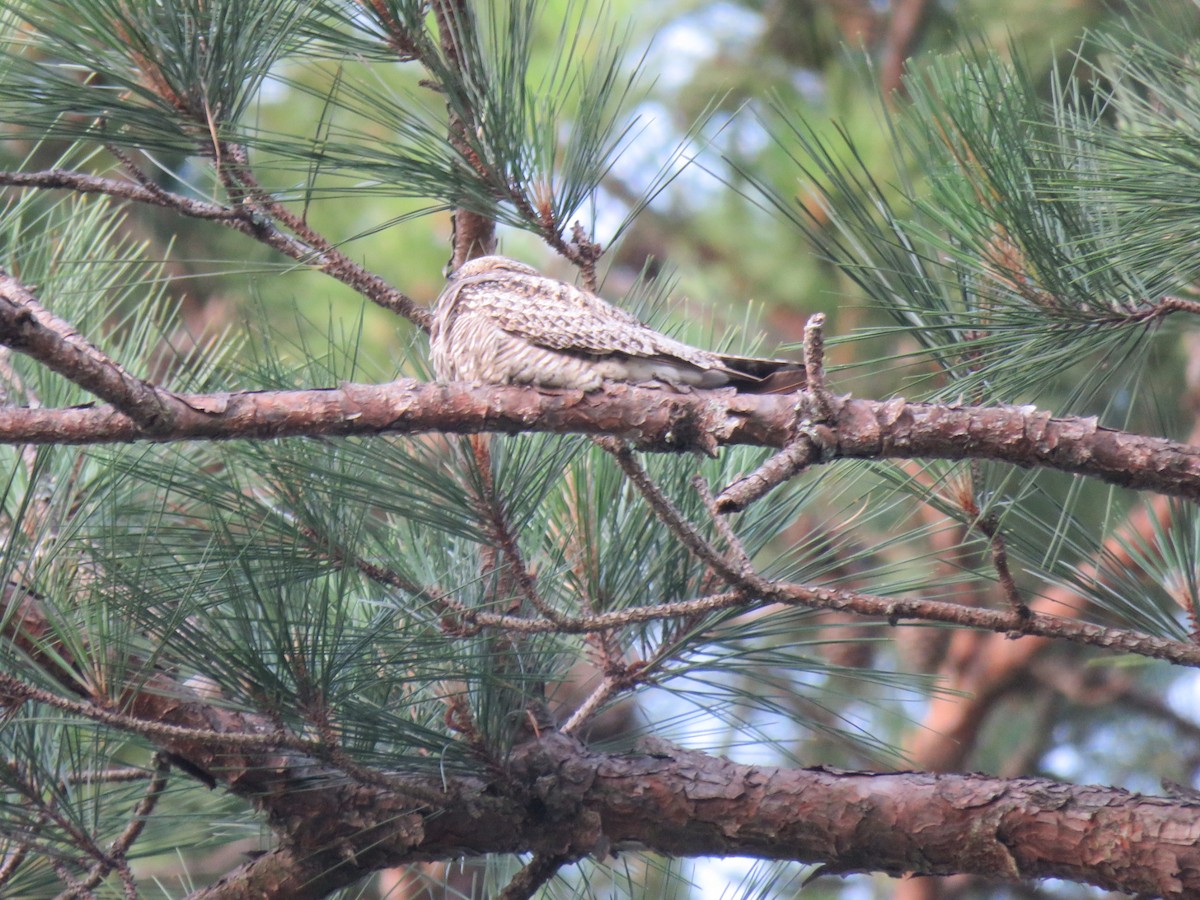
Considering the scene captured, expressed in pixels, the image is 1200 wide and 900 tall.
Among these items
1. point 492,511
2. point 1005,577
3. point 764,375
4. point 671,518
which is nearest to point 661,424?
point 671,518

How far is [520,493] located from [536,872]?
0.53 metres

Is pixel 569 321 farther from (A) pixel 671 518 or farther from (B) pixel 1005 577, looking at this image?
(B) pixel 1005 577

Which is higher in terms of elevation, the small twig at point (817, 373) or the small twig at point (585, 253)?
the small twig at point (585, 253)

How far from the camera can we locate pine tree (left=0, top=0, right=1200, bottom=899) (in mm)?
1287

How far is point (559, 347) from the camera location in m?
1.72

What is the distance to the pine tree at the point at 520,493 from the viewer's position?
1.29m

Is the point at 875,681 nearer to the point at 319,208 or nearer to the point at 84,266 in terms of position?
the point at 84,266

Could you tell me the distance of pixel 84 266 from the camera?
6.73ft

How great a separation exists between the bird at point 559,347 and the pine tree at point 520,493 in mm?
78

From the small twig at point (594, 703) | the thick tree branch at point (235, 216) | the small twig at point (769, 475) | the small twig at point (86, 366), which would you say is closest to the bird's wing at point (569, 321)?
the thick tree branch at point (235, 216)

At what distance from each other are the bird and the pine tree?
8cm

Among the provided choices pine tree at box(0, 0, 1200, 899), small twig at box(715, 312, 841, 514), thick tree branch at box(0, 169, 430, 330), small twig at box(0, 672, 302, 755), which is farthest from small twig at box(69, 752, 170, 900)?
small twig at box(715, 312, 841, 514)

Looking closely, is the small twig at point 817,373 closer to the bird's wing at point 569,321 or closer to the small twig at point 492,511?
the bird's wing at point 569,321

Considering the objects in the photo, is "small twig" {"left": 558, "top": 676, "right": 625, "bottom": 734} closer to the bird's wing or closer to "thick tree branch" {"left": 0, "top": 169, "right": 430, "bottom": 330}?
the bird's wing
